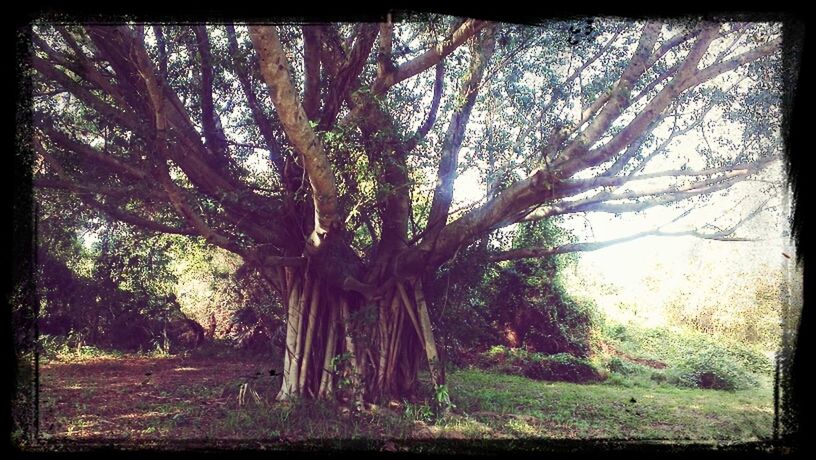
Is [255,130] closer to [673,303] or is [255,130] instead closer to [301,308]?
[301,308]

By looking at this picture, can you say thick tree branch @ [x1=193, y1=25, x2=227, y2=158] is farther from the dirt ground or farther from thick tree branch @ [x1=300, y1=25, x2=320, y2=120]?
the dirt ground

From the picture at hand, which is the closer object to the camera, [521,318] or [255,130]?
[255,130]

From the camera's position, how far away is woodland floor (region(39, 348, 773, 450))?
21.6 feet

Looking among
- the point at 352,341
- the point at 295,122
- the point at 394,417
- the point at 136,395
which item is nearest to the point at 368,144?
the point at 295,122

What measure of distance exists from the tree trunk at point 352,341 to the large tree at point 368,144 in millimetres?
27

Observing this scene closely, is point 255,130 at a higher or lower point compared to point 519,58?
lower

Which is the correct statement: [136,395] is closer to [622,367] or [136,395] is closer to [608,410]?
[608,410]

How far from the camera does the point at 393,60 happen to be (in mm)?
6836

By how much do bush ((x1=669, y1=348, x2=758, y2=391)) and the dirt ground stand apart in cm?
904

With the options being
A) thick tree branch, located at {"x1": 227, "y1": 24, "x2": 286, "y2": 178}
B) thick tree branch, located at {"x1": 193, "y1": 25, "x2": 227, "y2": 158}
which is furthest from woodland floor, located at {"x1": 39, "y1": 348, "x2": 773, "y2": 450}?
thick tree branch, located at {"x1": 193, "y1": 25, "x2": 227, "y2": 158}

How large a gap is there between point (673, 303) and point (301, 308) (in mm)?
13529

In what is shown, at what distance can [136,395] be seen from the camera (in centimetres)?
862

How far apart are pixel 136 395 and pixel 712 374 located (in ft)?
37.1

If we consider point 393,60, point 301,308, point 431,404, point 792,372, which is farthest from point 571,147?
point 301,308
